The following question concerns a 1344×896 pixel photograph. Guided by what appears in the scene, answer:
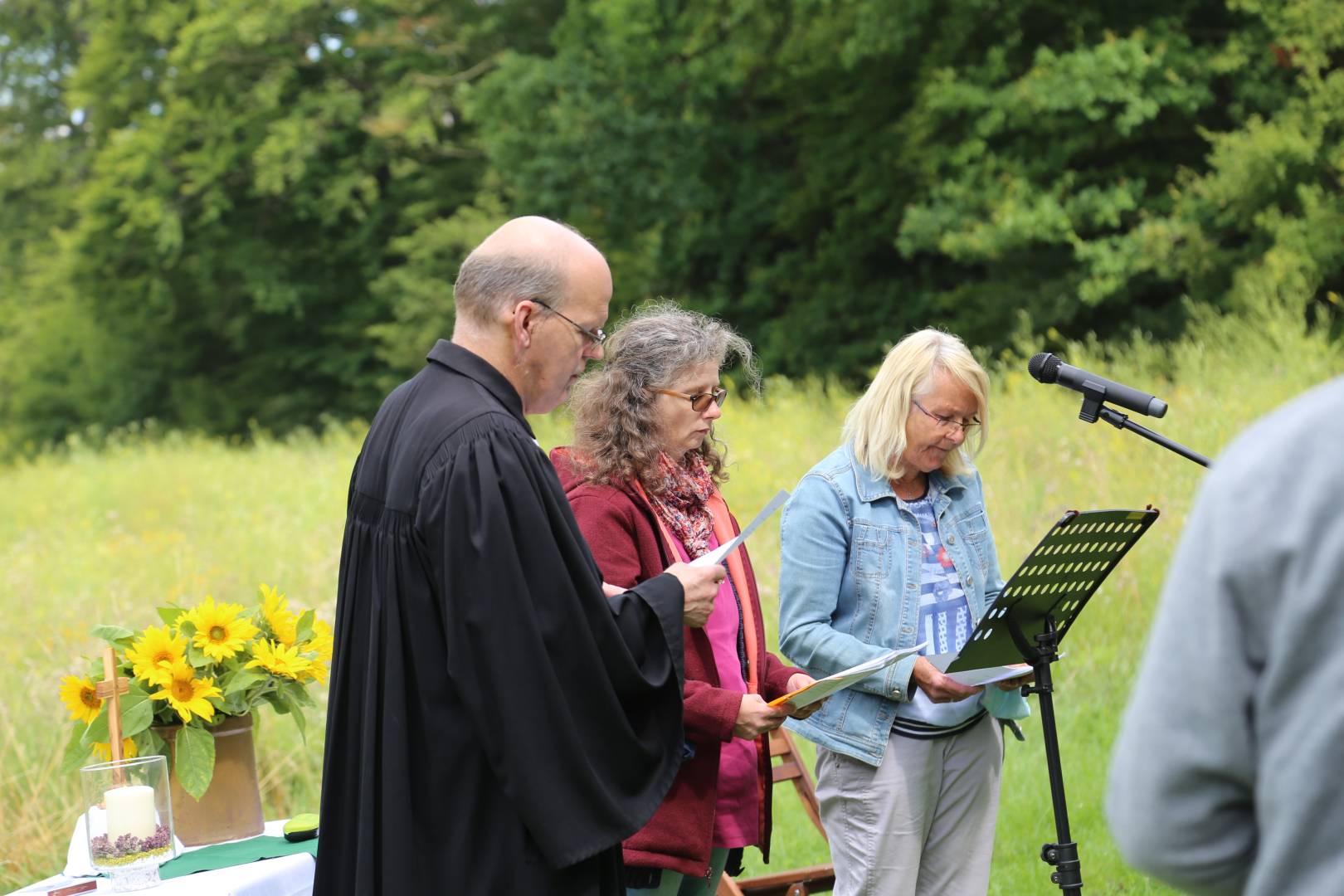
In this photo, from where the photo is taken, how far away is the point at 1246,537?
136 cm

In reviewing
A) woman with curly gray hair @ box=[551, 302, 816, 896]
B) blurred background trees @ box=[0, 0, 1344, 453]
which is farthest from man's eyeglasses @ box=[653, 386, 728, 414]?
blurred background trees @ box=[0, 0, 1344, 453]

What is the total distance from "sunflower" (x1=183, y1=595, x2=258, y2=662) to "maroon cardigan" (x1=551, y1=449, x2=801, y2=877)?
2.83 ft

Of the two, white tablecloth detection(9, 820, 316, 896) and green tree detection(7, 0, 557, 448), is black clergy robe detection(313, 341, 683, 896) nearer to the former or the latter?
white tablecloth detection(9, 820, 316, 896)

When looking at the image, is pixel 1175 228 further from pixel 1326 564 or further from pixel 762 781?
pixel 1326 564

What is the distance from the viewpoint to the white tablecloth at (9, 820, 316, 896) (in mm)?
2875

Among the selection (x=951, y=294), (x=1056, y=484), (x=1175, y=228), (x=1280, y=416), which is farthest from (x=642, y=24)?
(x=1280, y=416)

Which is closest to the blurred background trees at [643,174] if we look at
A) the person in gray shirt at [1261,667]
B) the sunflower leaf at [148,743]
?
the sunflower leaf at [148,743]

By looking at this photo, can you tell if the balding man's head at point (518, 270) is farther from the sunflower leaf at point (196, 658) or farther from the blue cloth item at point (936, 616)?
the blue cloth item at point (936, 616)

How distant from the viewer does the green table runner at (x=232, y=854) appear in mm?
3057

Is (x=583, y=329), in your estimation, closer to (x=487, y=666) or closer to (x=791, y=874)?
(x=487, y=666)

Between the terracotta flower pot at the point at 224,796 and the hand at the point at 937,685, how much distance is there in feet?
5.52

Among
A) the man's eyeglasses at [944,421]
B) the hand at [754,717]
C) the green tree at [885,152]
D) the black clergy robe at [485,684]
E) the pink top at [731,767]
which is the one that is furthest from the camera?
the green tree at [885,152]

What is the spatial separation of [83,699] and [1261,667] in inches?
107

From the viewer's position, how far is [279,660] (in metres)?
3.33
